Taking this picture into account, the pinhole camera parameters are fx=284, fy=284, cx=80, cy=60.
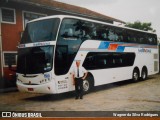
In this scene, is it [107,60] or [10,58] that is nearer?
[10,58]

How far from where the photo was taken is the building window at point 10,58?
22.0 feet

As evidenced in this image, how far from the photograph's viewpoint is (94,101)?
6734 mm

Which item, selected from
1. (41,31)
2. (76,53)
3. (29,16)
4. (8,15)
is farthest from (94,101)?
(8,15)

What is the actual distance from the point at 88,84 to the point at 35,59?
6.45 ft

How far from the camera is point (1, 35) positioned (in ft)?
22.3

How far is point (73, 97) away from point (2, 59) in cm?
210

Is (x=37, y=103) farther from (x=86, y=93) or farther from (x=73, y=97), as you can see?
(x=86, y=93)

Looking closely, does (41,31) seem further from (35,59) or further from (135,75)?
(135,75)

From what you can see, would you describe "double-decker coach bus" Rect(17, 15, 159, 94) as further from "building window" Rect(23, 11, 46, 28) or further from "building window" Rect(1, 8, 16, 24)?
"building window" Rect(1, 8, 16, 24)

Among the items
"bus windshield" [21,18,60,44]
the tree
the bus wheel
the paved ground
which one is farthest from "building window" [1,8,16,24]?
the bus wheel

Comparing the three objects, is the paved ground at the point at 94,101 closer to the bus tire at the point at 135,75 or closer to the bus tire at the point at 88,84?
the bus tire at the point at 88,84

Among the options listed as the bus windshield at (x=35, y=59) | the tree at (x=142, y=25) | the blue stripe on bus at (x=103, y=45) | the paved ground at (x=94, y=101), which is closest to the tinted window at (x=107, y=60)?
the blue stripe on bus at (x=103, y=45)

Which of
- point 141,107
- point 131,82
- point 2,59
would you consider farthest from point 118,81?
point 2,59

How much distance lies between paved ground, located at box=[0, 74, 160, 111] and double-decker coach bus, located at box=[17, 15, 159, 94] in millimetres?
332
